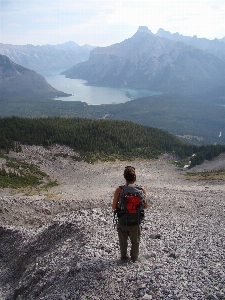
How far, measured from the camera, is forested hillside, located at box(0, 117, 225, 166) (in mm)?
51188

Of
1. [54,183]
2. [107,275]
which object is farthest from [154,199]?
[54,183]

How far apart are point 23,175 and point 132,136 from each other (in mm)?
38270

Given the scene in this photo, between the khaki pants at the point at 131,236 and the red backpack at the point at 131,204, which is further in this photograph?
the khaki pants at the point at 131,236

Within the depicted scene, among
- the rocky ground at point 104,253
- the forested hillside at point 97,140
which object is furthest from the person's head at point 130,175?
the forested hillside at point 97,140

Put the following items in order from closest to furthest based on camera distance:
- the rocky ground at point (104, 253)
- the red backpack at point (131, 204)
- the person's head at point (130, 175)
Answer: the rocky ground at point (104, 253), the red backpack at point (131, 204), the person's head at point (130, 175)

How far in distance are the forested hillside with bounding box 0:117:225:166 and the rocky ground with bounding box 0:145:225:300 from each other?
30.1 meters

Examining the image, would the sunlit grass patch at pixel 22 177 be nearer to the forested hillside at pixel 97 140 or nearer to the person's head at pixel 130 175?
the forested hillside at pixel 97 140

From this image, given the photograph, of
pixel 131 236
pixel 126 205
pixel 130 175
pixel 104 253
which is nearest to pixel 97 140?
pixel 104 253

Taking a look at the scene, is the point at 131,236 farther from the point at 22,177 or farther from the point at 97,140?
the point at 97,140

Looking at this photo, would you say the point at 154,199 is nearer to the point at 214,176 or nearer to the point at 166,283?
the point at 166,283

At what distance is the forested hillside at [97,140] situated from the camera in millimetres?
51188

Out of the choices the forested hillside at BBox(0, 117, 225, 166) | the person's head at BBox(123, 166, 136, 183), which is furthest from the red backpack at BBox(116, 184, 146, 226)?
the forested hillside at BBox(0, 117, 225, 166)

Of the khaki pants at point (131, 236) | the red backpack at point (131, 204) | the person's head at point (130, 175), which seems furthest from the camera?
the khaki pants at point (131, 236)

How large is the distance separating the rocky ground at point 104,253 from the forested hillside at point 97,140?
30124mm
